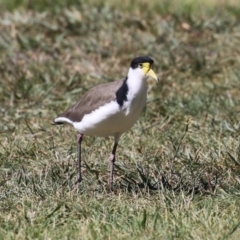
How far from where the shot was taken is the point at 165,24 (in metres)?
9.48

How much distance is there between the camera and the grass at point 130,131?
Answer: 5.25 meters

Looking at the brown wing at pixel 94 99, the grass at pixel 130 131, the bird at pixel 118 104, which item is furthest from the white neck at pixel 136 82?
the grass at pixel 130 131

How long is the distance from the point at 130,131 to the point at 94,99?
1.38 metres

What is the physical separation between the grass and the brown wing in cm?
39

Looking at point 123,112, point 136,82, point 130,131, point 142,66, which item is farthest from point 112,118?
point 130,131

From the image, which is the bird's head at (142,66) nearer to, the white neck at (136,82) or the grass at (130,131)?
the white neck at (136,82)

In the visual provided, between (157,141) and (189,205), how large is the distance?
1689 millimetres

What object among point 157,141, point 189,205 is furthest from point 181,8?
point 189,205

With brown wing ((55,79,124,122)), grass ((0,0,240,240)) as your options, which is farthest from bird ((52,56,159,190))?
grass ((0,0,240,240))

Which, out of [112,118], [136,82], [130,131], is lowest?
[130,131]

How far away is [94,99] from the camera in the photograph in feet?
19.7

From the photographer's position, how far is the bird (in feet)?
18.7

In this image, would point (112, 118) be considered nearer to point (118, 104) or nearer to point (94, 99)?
point (118, 104)

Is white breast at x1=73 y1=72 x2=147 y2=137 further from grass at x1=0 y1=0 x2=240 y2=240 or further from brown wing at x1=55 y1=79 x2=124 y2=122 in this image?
grass at x1=0 y1=0 x2=240 y2=240
